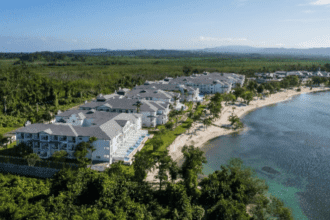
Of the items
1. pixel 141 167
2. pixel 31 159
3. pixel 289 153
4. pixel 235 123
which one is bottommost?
pixel 289 153

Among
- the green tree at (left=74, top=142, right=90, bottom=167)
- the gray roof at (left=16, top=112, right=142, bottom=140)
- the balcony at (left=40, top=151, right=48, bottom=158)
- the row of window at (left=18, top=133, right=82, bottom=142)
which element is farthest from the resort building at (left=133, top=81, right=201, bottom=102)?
the balcony at (left=40, top=151, right=48, bottom=158)

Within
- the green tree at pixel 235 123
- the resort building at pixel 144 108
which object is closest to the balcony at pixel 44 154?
the resort building at pixel 144 108

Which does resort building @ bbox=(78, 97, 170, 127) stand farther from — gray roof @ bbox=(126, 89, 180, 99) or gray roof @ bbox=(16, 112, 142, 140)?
gray roof @ bbox=(16, 112, 142, 140)

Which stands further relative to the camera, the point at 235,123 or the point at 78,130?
the point at 235,123

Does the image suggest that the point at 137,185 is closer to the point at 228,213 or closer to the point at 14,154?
the point at 228,213

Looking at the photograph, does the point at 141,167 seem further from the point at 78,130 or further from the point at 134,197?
the point at 78,130

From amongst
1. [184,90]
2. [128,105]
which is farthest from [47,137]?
[184,90]

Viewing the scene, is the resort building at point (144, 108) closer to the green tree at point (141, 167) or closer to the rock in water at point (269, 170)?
the green tree at point (141, 167)
